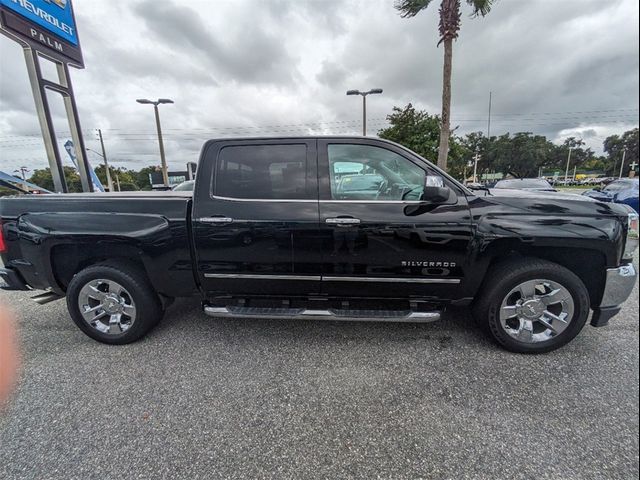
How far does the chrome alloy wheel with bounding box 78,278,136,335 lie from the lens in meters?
2.72

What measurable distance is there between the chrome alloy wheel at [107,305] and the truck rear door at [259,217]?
80 cm

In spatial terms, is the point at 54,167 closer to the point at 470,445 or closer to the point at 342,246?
the point at 342,246

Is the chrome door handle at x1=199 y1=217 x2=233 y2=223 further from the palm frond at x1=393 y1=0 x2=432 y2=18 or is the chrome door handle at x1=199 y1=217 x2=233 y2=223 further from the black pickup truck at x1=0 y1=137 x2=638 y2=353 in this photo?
the palm frond at x1=393 y1=0 x2=432 y2=18

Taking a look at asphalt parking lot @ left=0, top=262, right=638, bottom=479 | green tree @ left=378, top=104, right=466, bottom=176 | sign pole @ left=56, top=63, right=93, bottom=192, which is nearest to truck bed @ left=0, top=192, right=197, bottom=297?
asphalt parking lot @ left=0, top=262, right=638, bottom=479

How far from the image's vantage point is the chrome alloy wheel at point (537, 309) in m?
2.47

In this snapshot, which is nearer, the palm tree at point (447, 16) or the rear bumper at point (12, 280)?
the rear bumper at point (12, 280)

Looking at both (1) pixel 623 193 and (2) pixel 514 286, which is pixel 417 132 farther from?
(2) pixel 514 286

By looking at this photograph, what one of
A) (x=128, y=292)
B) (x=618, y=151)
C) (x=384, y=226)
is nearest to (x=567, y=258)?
(x=384, y=226)

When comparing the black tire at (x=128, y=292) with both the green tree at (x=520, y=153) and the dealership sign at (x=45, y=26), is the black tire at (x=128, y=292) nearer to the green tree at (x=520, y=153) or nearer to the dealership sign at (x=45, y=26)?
the dealership sign at (x=45, y=26)

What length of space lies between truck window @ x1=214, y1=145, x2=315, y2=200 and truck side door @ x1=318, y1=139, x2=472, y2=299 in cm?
20

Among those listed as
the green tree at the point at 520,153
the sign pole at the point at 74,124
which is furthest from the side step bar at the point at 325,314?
the green tree at the point at 520,153

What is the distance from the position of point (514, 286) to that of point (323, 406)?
1.85 m

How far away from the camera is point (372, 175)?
103 inches

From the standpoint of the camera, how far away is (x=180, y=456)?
1688 mm
